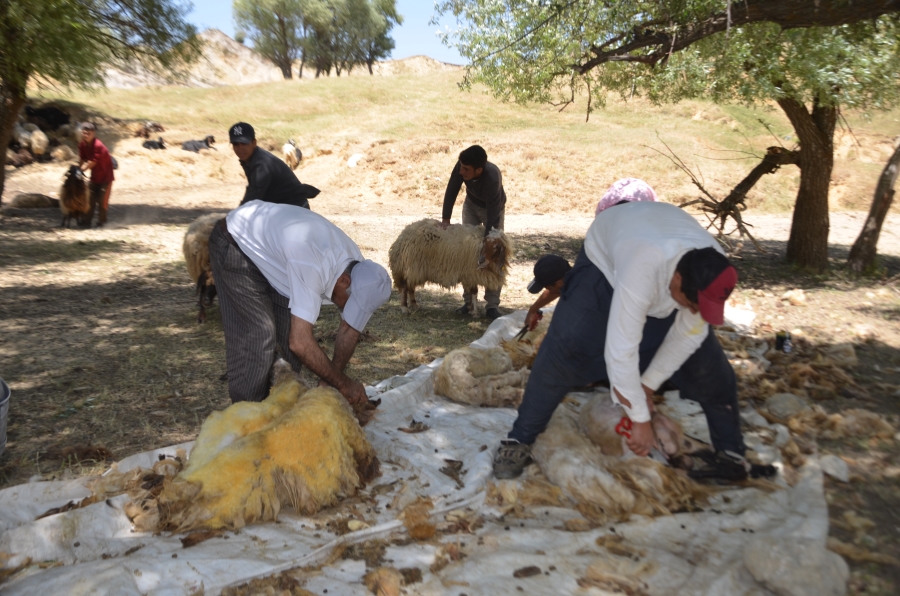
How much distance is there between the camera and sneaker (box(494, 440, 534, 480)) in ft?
10.9

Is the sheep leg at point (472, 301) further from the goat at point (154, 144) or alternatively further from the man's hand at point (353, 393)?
the goat at point (154, 144)

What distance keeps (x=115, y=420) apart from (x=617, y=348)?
3.43 m

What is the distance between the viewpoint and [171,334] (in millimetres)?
6234

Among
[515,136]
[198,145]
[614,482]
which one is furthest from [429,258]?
[198,145]

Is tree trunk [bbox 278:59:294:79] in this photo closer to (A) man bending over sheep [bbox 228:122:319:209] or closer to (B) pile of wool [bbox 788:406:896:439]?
(A) man bending over sheep [bbox 228:122:319:209]

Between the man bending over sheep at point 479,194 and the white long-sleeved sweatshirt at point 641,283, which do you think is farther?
the man bending over sheep at point 479,194

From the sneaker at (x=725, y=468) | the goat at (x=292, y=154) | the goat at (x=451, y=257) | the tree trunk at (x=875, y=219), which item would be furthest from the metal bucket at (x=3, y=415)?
the goat at (x=292, y=154)

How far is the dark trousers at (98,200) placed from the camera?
38.6 ft

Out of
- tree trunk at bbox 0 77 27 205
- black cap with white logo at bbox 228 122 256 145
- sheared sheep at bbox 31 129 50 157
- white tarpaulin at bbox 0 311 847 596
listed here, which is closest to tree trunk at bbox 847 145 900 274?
white tarpaulin at bbox 0 311 847 596

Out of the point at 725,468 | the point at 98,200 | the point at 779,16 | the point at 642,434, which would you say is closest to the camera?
the point at 642,434

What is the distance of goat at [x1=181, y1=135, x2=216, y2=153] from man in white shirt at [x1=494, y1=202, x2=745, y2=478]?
18.4m

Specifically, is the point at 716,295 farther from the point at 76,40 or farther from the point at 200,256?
the point at 76,40

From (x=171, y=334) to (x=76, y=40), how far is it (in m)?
5.99

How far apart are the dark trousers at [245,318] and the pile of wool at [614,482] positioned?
1693 millimetres
